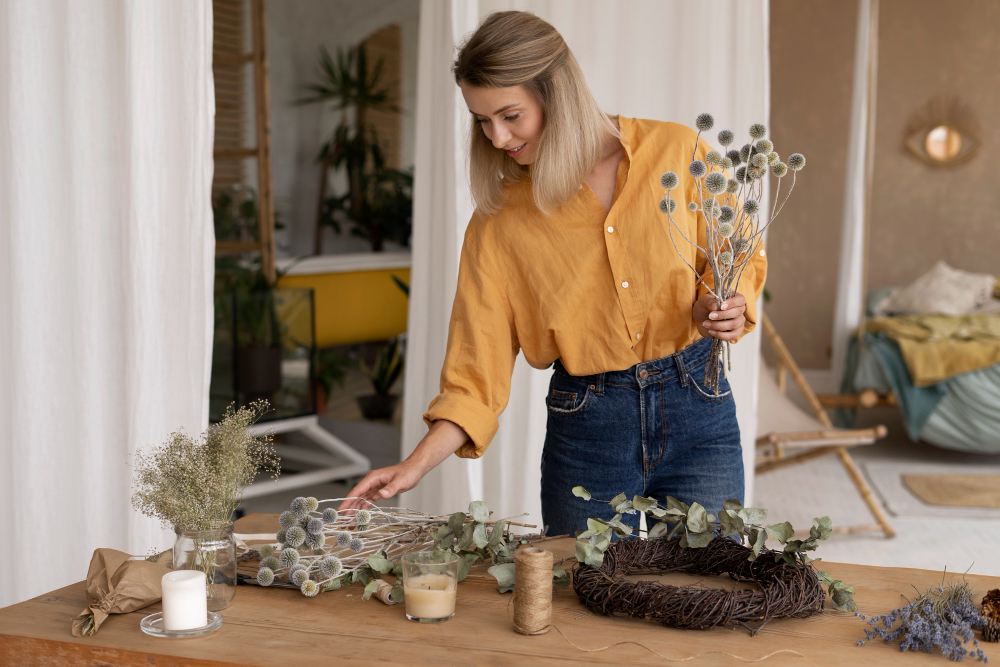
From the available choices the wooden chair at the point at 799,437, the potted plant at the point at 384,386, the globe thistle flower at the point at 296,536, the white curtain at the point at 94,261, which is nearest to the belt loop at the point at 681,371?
the globe thistle flower at the point at 296,536

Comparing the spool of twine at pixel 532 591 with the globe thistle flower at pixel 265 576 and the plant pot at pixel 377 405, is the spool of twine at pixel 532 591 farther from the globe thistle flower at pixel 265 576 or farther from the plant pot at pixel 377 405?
the plant pot at pixel 377 405

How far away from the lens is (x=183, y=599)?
118 cm

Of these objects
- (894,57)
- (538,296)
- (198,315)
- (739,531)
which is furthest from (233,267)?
(894,57)

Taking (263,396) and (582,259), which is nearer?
(582,259)

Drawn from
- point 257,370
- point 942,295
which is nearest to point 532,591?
point 257,370

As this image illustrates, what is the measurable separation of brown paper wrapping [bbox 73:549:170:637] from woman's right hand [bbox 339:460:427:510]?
0.97 ft

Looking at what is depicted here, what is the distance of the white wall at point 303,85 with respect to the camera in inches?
280

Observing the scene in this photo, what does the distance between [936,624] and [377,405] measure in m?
4.25

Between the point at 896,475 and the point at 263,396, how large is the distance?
348 cm

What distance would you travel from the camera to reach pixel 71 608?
4.31 ft

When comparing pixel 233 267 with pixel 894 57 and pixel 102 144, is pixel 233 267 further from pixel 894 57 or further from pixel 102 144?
pixel 894 57

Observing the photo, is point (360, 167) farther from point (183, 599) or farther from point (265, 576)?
point (183, 599)

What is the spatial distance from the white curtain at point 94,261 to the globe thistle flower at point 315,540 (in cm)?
89

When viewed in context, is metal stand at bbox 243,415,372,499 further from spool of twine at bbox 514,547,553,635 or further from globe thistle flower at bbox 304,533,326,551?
spool of twine at bbox 514,547,553,635
